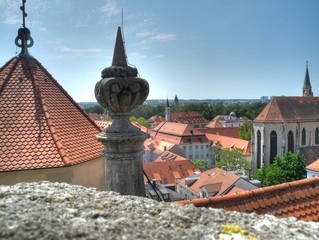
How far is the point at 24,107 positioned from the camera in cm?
660

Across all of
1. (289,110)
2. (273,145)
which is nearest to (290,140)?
(273,145)

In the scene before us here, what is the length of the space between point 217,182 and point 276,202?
91.5 feet

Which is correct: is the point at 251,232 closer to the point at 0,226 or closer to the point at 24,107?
the point at 0,226

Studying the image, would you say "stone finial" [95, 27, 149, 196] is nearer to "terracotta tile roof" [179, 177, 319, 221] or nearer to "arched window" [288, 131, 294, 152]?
"terracotta tile roof" [179, 177, 319, 221]

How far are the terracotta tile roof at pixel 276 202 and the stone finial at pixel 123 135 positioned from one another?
1.39m

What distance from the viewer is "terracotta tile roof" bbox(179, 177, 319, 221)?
195 inches

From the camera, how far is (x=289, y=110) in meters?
52.6

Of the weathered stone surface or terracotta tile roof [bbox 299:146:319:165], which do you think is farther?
terracotta tile roof [bbox 299:146:319:165]

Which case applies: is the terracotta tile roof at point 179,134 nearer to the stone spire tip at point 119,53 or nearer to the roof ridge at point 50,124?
the roof ridge at point 50,124

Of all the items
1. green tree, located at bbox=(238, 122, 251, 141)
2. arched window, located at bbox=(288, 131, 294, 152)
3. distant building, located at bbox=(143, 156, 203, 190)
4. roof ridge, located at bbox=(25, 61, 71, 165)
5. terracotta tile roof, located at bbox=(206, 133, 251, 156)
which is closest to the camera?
roof ridge, located at bbox=(25, 61, 71, 165)

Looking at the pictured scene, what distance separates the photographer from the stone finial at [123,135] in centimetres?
363

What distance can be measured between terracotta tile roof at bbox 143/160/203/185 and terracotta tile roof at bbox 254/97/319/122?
16.1 m

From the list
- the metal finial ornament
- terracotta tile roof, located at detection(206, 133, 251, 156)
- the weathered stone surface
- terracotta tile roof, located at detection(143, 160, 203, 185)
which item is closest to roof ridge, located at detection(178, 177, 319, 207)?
the weathered stone surface

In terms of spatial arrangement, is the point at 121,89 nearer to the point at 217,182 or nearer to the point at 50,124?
the point at 50,124
